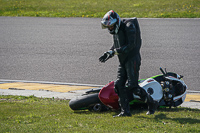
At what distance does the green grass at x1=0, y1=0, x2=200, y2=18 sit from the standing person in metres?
14.2

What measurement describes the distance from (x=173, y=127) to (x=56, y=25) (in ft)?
46.6

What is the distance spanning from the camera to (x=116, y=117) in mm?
5996

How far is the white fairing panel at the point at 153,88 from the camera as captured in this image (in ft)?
21.1

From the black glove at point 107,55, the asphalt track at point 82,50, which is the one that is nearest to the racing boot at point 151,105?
the black glove at point 107,55

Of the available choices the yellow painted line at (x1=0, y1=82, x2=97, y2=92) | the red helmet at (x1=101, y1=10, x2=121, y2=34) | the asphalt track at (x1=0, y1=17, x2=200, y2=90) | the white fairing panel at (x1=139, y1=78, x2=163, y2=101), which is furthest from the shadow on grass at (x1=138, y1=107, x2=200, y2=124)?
the yellow painted line at (x1=0, y1=82, x2=97, y2=92)

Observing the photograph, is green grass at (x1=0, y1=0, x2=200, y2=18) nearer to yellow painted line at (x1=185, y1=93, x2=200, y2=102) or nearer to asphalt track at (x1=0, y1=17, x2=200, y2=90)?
asphalt track at (x1=0, y1=17, x2=200, y2=90)

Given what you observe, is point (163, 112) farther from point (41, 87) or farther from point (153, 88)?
point (41, 87)

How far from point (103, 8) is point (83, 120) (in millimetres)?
20031

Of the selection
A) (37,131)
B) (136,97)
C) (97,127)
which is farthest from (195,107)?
(37,131)

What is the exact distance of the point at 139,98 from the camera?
6.32 metres

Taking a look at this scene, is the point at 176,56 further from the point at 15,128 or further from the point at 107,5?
the point at 107,5

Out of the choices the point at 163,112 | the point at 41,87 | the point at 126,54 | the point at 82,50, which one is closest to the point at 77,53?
the point at 82,50

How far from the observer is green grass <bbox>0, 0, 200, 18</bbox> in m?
21.3

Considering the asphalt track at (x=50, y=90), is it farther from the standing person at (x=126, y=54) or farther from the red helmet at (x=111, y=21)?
the red helmet at (x=111, y=21)
